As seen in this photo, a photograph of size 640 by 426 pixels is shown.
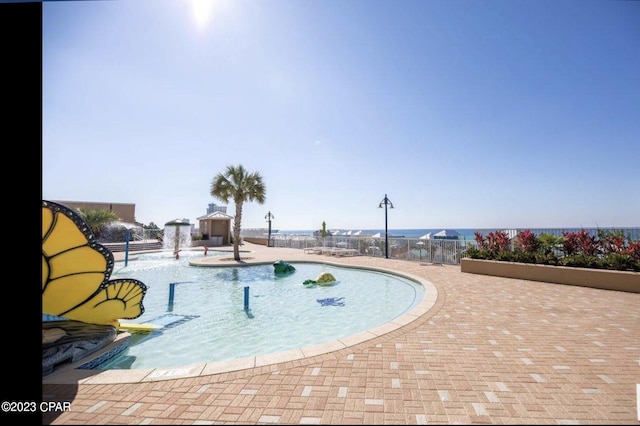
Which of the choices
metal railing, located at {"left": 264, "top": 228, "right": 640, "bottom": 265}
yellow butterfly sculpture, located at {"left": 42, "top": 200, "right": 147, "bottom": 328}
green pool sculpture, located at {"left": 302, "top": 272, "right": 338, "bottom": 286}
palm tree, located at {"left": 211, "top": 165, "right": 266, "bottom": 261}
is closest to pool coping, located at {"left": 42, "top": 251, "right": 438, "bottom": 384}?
yellow butterfly sculpture, located at {"left": 42, "top": 200, "right": 147, "bottom": 328}

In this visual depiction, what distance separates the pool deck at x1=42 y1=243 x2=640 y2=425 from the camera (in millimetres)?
2408

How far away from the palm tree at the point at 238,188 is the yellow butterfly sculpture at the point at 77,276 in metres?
11.5

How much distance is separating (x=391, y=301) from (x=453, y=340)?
3.71m

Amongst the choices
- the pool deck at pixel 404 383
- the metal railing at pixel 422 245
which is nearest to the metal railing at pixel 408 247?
the metal railing at pixel 422 245

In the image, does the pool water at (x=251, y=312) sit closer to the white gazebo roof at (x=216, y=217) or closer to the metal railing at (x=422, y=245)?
the metal railing at (x=422, y=245)

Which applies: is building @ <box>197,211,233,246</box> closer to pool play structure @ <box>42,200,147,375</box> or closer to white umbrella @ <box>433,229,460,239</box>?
white umbrella @ <box>433,229,460,239</box>

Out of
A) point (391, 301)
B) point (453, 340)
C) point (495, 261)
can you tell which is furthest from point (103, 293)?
point (495, 261)

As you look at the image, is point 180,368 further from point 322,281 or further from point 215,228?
point 215,228

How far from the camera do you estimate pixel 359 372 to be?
318cm

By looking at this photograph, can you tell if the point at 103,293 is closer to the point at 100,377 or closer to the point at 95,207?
the point at 100,377

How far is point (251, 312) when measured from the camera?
7129 millimetres

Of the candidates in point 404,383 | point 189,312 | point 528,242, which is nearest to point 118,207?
point 189,312
